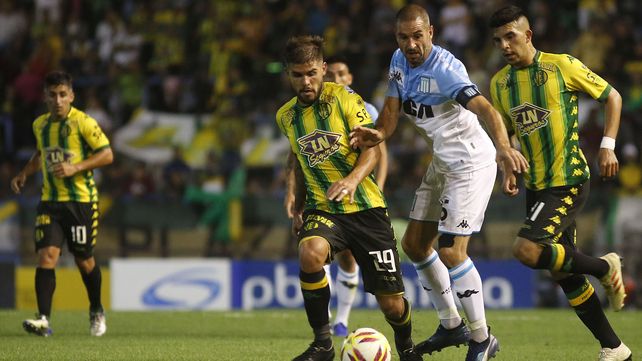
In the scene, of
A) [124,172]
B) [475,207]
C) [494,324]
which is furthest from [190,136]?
[475,207]

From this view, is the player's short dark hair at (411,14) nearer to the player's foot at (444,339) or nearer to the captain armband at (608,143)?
the captain armband at (608,143)

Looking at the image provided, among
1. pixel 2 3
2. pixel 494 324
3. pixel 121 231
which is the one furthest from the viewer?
pixel 2 3

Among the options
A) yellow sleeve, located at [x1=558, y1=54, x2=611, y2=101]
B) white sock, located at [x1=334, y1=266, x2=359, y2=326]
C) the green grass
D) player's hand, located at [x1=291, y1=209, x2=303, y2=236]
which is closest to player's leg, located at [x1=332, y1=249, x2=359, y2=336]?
white sock, located at [x1=334, y1=266, x2=359, y2=326]

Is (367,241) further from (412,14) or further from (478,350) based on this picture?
(412,14)

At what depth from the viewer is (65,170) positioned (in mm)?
10430

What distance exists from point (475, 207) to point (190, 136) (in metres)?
11.5

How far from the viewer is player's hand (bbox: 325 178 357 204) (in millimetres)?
7023

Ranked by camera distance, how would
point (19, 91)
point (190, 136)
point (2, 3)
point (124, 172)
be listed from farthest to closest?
point (2, 3) < point (19, 91) < point (190, 136) < point (124, 172)

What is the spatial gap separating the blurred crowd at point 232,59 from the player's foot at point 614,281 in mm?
8330

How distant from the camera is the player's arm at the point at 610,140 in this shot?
24.6ft

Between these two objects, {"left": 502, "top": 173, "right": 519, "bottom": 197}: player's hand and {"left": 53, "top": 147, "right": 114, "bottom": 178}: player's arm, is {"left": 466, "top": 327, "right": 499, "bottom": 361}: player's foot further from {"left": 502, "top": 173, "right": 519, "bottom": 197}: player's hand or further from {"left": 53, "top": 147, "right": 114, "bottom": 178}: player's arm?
{"left": 53, "top": 147, "right": 114, "bottom": 178}: player's arm

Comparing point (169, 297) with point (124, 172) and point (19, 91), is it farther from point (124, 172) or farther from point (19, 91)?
point (19, 91)

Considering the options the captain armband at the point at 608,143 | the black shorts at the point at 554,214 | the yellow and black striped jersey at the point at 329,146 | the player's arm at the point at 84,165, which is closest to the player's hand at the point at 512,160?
the black shorts at the point at 554,214

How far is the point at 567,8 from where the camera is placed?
1961 cm
